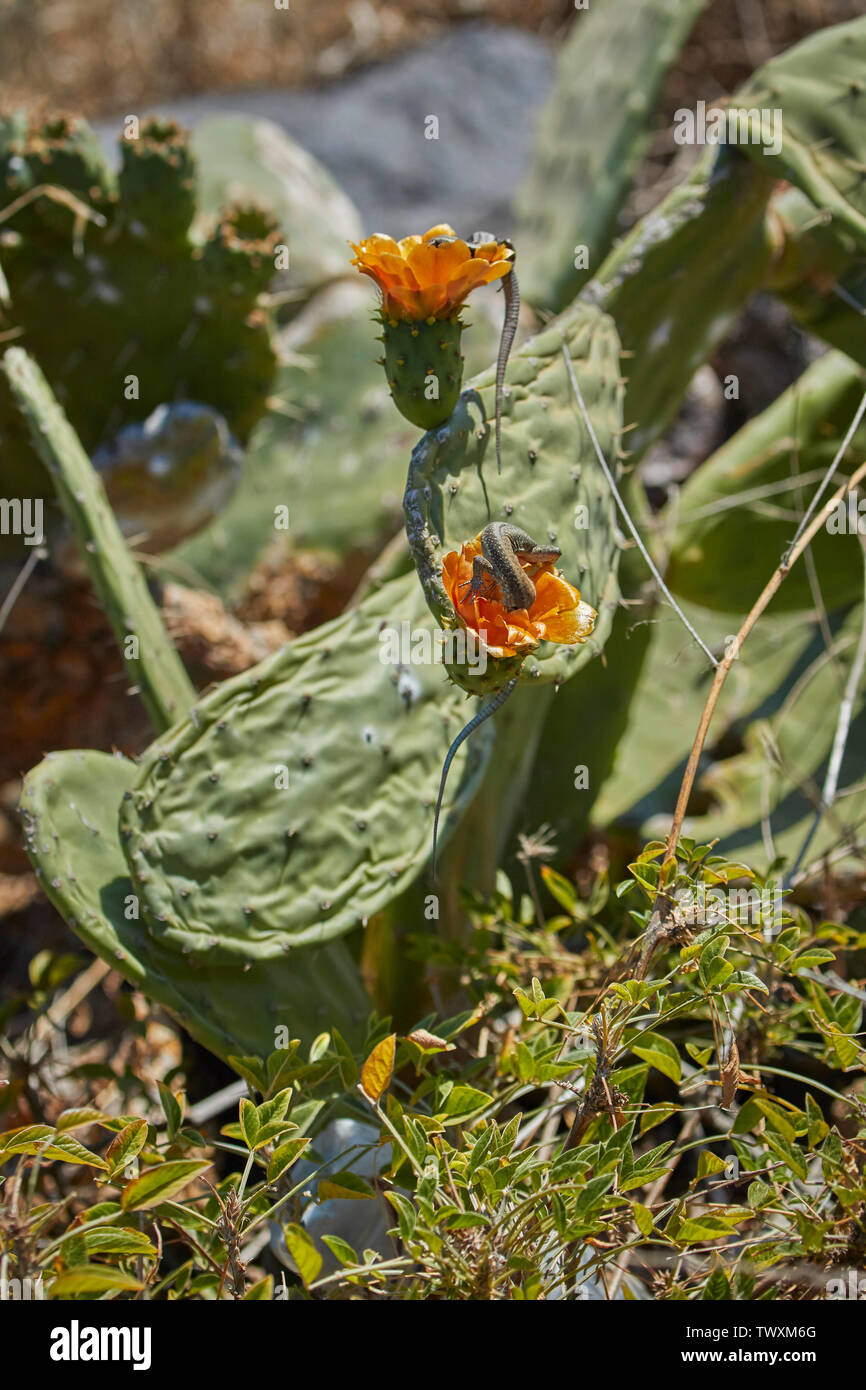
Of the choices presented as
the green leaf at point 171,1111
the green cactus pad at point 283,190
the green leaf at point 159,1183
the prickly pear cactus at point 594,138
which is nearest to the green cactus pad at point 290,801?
the green leaf at point 171,1111

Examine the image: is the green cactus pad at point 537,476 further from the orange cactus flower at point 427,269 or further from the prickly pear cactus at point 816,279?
the prickly pear cactus at point 816,279

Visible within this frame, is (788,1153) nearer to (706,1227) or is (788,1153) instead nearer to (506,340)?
(706,1227)

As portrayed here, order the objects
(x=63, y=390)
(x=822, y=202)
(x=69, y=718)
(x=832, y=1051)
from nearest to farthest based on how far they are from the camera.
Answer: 1. (x=832, y=1051)
2. (x=822, y=202)
3. (x=63, y=390)
4. (x=69, y=718)

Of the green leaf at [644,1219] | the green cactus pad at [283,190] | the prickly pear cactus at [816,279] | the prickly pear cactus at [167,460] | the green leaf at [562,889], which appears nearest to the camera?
the green leaf at [644,1219]

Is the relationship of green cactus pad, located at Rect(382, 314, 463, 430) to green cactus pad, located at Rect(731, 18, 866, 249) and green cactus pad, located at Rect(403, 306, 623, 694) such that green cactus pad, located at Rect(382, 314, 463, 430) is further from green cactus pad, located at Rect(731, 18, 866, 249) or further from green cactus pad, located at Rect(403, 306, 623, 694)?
green cactus pad, located at Rect(731, 18, 866, 249)

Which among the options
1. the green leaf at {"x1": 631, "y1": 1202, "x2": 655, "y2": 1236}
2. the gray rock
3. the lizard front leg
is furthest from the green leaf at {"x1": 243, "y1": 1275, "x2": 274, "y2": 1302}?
the gray rock

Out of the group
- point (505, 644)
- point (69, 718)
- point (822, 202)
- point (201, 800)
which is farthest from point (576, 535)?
point (69, 718)
